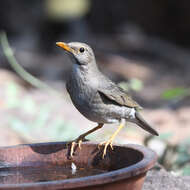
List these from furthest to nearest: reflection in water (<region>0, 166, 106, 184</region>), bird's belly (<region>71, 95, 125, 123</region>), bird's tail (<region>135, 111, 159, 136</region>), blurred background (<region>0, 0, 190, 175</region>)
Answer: blurred background (<region>0, 0, 190, 175</region>) < bird's tail (<region>135, 111, 159, 136</region>) < bird's belly (<region>71, 95, 125, 123</region>) < reflection in water (<region>0, 166, 106, 184</region>)

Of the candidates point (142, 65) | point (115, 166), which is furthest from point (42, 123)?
point (142, 65)

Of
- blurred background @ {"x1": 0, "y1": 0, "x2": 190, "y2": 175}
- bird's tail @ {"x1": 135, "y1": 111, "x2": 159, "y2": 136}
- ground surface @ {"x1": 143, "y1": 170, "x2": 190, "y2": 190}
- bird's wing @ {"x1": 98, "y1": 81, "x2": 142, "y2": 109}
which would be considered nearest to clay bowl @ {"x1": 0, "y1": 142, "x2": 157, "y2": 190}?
bird's wing @ {"x1": 98, "y1": 81, "x2": 142, "y2": 109}

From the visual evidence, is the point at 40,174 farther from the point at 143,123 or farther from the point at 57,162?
the point at 143,123

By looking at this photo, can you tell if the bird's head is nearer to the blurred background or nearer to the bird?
the bird

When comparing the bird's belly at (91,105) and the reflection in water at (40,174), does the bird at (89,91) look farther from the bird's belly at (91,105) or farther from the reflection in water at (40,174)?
the reflection in water at (40,174)

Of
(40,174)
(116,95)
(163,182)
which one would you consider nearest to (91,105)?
(116,95)

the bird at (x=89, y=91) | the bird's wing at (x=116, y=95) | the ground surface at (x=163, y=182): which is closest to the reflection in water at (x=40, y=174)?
the bird at (x=89, y=91)

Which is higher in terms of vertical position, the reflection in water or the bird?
the bird

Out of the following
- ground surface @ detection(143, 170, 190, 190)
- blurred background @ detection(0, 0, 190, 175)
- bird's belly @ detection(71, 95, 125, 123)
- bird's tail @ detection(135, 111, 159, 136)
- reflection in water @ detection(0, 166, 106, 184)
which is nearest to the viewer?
reflection in water @ detection(0, 166, 106, 184)
